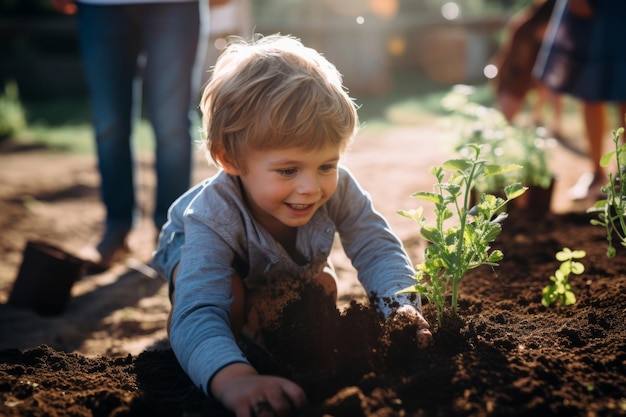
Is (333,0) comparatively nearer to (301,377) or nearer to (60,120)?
(60,120)

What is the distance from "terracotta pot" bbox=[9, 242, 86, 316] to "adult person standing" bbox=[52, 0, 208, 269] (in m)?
0.27

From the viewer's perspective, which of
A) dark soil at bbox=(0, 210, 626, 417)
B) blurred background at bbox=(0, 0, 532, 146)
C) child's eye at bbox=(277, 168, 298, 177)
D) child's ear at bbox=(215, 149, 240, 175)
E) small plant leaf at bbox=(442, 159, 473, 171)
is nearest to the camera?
dark soil at bbox=(0, 210, 626, 417)

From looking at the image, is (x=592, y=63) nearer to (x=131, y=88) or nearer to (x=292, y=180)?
(x=131, y=88)

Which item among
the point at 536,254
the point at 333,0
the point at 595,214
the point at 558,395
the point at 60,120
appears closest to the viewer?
the point at 558,395

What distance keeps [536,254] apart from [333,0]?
8.88 m

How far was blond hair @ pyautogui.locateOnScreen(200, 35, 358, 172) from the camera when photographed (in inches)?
82.4

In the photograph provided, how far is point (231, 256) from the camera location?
7.38ft

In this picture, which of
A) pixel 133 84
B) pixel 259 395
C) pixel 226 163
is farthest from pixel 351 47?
pixel 259 395

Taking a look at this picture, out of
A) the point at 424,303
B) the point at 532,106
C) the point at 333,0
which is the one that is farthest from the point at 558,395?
the point at 333,0

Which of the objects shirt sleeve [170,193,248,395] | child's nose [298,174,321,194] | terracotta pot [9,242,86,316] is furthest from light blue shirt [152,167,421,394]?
terracotta pot [9,242,86,316]

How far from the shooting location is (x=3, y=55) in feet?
34.2

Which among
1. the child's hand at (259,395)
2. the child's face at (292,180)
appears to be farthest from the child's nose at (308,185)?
the child's hand at (259,395)

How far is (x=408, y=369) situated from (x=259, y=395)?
1.32 ft

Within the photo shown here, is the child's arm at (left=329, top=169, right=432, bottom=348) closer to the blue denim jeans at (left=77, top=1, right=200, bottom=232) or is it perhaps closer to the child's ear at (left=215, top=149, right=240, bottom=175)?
the child's ear at (left=215, top=149, right=240, bottom=175)
